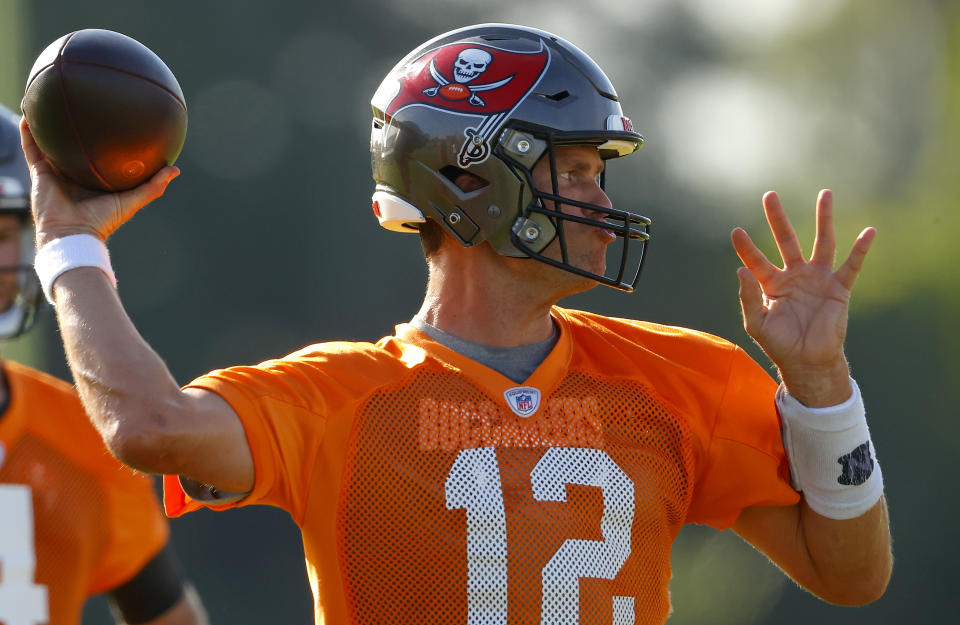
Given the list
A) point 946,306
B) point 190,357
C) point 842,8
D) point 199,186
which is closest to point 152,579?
point 190,357

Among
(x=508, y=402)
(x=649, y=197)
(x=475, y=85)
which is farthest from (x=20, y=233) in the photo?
(x=649, y=197)

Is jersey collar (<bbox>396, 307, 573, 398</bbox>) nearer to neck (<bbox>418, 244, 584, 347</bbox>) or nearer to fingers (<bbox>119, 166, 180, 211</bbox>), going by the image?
neck (<bbox>418, 244, 584, 347</bbox>)

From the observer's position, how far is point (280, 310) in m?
4.28

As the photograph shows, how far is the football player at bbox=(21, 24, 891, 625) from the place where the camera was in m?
2.07

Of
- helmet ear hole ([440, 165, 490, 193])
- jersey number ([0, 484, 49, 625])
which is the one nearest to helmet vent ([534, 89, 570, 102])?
helmet ear hole ([440, 165, 490, 193])

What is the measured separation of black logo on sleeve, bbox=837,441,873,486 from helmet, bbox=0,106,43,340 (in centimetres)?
159

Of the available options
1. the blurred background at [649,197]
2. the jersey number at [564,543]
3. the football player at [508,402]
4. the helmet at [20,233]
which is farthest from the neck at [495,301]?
the blurred background at [649,197]

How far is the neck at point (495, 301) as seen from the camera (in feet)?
7.90

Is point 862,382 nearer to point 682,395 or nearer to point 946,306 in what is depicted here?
point 946,306

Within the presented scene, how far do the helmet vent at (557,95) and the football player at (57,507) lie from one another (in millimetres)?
1077

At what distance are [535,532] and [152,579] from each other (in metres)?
0.81

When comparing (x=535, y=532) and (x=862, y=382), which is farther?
(x=862, y=382)

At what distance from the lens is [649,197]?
A: 4.64 m

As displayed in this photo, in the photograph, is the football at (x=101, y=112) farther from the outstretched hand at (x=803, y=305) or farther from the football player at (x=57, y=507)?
the outstretched hand at (x=803, y=305)
